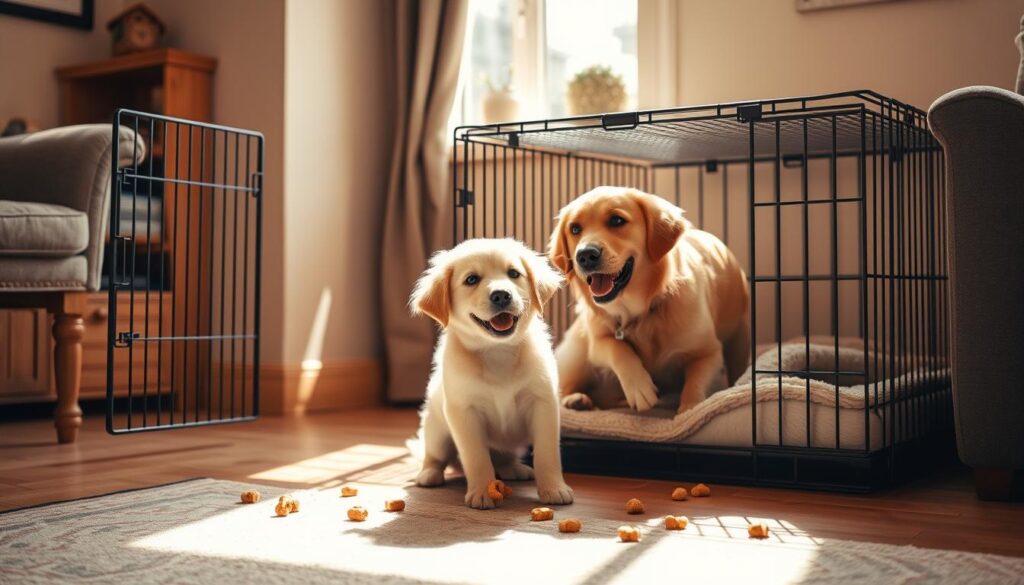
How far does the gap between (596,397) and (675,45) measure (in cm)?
151

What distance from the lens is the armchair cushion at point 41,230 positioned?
275 cm

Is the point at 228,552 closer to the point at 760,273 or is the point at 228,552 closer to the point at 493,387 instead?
the point at 493,387

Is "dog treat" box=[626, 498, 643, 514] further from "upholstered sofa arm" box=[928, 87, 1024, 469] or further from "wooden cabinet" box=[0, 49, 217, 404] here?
"wooden cabinet" box=[0, 49, 217, 404]

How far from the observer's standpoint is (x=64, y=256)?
2.90m

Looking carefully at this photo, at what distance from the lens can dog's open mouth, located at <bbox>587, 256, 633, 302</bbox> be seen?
7.86 ft

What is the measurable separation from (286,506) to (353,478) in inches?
18.7

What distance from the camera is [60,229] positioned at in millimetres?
2863

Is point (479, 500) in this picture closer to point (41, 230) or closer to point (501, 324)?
point (501, 324)

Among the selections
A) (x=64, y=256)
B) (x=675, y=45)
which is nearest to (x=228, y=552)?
(x=64, y=256)

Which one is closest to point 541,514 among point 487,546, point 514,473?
point 487,546

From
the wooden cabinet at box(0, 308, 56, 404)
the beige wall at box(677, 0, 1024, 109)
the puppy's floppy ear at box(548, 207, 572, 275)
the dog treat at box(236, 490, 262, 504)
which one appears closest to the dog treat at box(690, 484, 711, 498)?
the puppy's floppy ear at box(548, 207, 572, 275)

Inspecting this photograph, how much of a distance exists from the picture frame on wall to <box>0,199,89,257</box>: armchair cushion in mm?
1855

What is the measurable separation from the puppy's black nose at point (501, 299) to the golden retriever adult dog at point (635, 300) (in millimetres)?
386

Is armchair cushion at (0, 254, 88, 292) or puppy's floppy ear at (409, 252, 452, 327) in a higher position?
armchair cushion at (0, 254, 88, 292)
